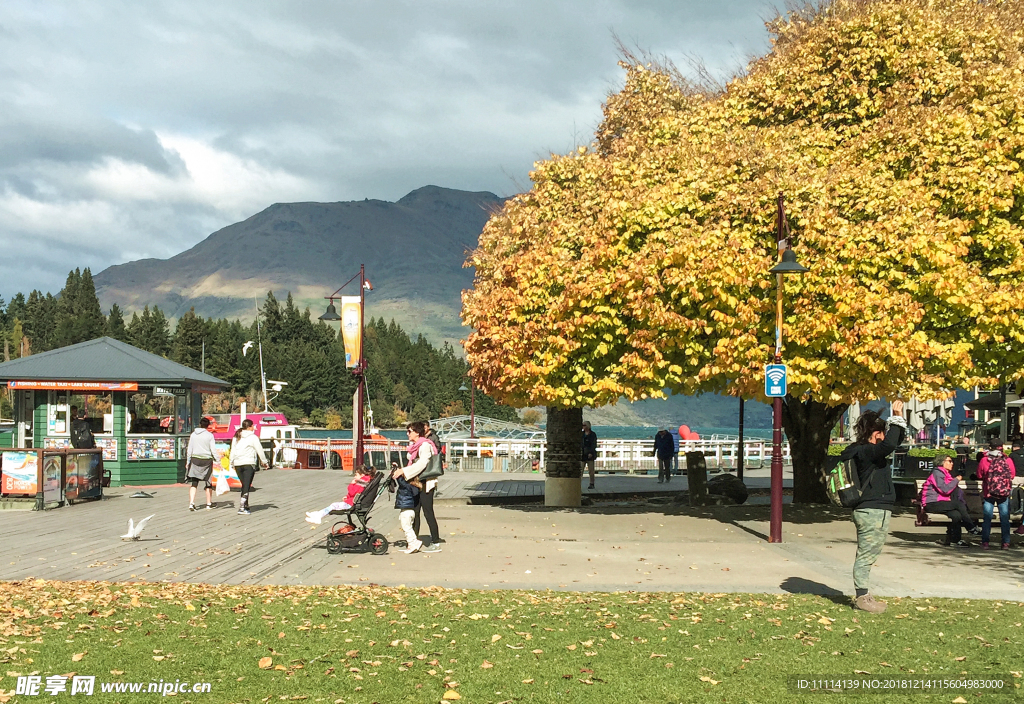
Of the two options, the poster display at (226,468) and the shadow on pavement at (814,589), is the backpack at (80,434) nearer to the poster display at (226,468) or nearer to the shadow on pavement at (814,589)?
the poster display at (226,468)

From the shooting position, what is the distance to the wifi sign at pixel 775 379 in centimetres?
1647

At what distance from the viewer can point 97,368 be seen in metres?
27.4

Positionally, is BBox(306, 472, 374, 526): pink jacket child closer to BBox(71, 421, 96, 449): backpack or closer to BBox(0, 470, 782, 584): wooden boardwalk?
BBox(0, 470, 782, 584): wooden boardwalk

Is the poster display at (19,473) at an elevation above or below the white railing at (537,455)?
above

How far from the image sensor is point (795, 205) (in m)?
18.5

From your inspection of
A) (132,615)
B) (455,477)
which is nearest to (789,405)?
(455,477)

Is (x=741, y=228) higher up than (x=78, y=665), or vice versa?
(x=741, y=228)

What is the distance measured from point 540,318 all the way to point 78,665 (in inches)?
577

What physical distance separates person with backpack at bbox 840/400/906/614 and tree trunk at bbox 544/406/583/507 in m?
14.9

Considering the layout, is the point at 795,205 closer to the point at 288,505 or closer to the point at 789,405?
the point at 789,405

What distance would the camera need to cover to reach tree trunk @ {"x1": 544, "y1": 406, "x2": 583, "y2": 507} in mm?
24903

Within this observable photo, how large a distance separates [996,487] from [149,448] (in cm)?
2142

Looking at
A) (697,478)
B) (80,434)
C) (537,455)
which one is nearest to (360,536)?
(697,478)

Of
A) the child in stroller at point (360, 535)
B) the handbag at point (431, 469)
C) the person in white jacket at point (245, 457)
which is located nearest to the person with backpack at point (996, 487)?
the handbag at point (431, 469)
